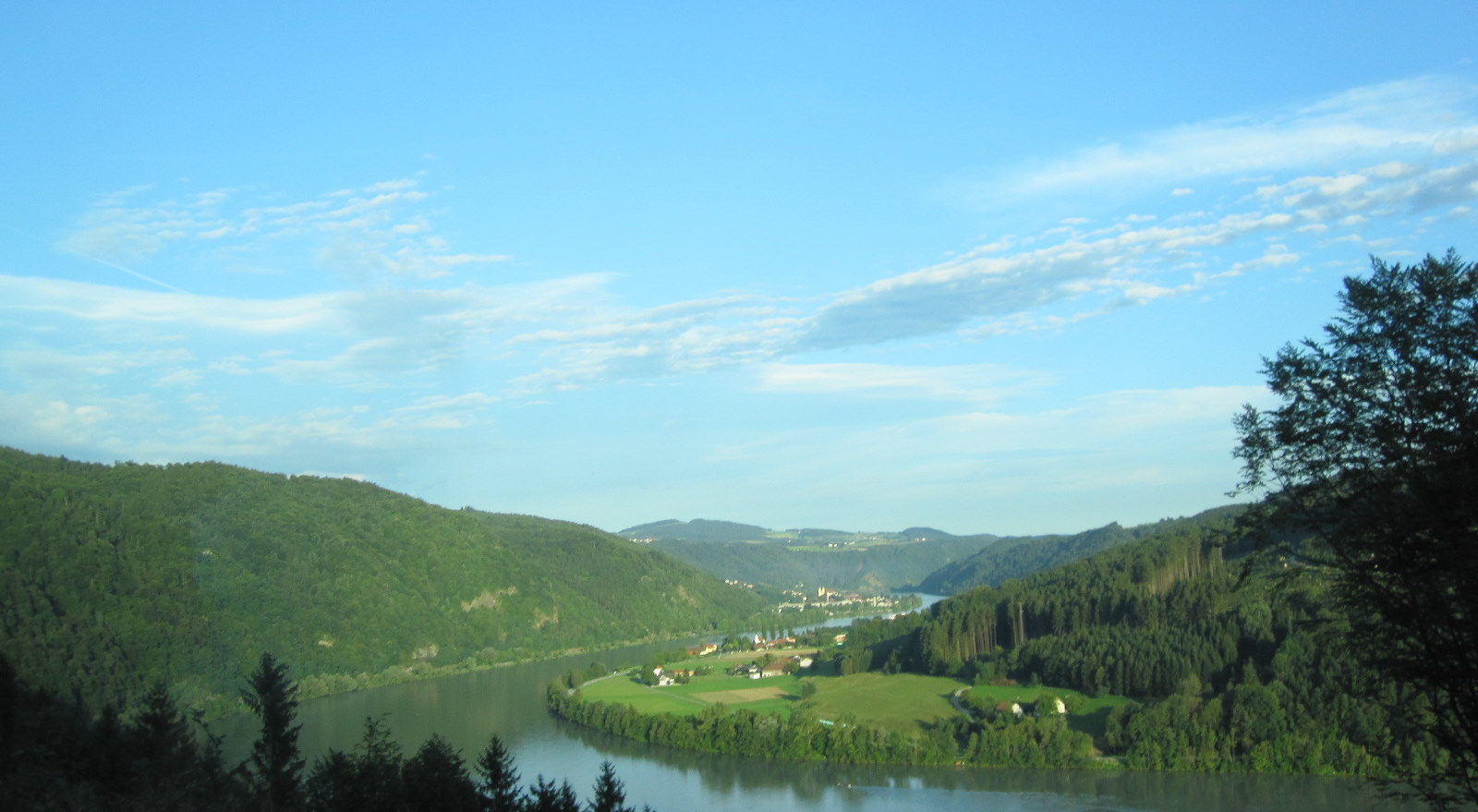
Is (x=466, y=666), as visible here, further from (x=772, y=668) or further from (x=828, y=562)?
(x=828, y=562)

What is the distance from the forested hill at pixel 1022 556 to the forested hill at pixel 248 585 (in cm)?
3795

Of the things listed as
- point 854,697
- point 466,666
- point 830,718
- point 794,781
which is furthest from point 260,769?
point 466,666

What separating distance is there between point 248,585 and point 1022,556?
287 ft

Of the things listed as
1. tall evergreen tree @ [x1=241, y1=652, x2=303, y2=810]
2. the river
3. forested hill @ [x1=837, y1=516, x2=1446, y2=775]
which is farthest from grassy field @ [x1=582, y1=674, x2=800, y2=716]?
tall evergreen tree @ [x1=241, y1=652, x2=303, y2=810]

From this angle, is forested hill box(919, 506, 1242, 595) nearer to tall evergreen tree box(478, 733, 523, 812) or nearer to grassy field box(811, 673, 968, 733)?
grassy field box(811, 673, 968, 733)

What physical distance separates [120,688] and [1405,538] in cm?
3474

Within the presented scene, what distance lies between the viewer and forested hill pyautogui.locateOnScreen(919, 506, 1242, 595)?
9475 cm

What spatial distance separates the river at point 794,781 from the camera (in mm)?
23906

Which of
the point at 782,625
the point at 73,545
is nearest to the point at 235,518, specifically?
the point at 73,545

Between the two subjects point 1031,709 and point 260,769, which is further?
point 1031,709

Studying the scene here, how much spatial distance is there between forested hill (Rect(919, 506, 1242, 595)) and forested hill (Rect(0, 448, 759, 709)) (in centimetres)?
3795

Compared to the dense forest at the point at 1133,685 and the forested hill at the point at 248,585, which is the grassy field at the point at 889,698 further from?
the forested hill at the point at 248,585

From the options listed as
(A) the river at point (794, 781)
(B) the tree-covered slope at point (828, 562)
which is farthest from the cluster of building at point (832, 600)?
(A) the river at point (794, 781)

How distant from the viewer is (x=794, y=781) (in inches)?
1122
